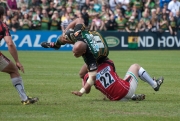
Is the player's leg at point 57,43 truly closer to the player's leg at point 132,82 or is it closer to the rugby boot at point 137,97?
the player's leg at point 132,82

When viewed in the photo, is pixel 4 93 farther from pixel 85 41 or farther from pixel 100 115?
pixel 100 115

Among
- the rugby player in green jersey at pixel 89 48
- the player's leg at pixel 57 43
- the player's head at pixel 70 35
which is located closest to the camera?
the rugby player in green jersey at pixel 89 48

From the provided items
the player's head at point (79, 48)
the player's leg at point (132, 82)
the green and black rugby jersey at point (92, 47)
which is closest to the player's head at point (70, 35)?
the green and black rugby jersey at point (92, 47)

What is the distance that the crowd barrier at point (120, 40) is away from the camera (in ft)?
101

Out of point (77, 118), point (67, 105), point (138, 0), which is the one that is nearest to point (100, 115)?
point (77, 118)

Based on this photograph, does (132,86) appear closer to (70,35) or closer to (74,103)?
(74,103)

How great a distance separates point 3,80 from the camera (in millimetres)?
15445

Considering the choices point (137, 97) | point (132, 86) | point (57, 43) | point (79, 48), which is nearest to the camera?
point (79, 48)

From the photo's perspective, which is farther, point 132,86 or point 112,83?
point 132,86

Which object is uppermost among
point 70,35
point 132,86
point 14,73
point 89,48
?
point 70,35

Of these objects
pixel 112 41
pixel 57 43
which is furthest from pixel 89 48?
pixel 112 41

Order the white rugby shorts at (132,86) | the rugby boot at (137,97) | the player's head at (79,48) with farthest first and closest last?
the rugby boot at (137,97) → the white rugby shorts at (132,86) → the player's head at (79,48)

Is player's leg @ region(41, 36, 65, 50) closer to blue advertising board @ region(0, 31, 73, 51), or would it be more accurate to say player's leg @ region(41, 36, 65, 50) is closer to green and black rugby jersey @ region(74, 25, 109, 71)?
green and black rugby jersey @ region(74, 25, 109, 71)

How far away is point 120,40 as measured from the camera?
31.5m
